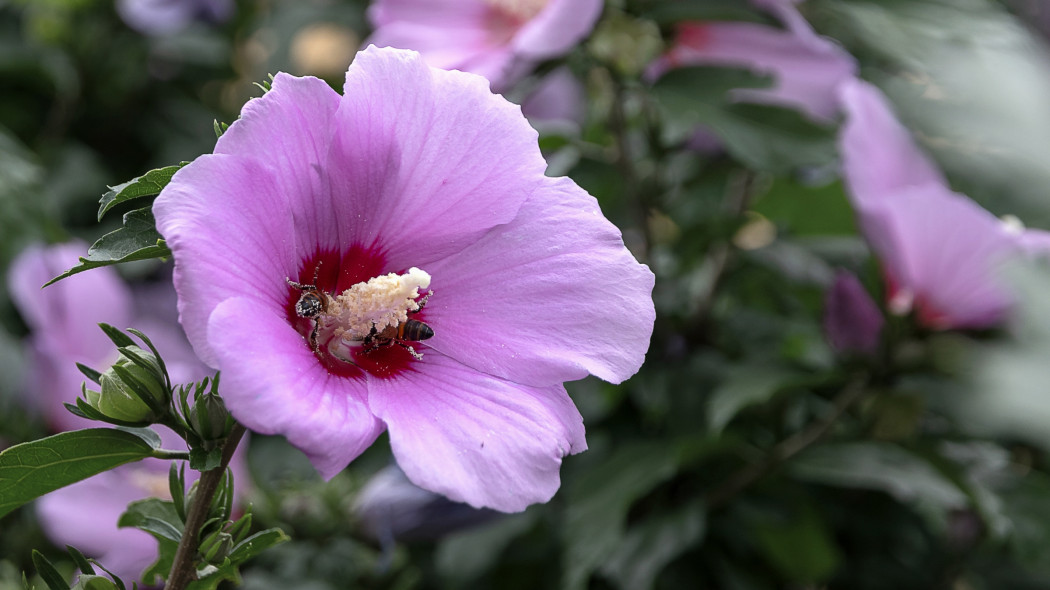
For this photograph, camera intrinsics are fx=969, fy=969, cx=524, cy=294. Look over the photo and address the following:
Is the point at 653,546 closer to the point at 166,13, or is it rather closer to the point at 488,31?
the point at 488,31

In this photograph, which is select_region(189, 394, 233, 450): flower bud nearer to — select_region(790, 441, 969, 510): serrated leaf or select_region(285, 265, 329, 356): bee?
select_region(285, 265, 329, 356): bee

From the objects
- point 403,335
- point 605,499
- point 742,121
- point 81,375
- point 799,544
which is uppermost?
point 403,335

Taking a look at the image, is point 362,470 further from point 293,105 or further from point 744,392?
point 293,105

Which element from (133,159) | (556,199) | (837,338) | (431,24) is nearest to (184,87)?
(133,159)

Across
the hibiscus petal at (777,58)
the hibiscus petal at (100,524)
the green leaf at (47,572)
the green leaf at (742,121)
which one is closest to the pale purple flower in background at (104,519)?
the hibiscus petal at (100,524)

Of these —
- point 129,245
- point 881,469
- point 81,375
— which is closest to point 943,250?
point 881,469

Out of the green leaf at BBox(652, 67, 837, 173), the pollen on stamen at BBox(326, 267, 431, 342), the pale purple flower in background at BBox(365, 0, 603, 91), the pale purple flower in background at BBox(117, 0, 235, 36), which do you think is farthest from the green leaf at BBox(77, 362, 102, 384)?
the pale purple flower in background at BBox(117, 0, 235, 36)
